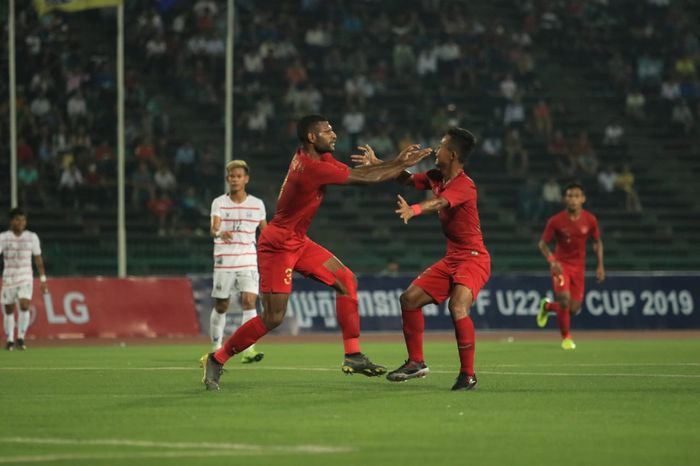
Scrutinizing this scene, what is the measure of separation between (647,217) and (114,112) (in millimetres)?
14829

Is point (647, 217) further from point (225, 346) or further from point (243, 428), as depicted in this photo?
point (243, 428)

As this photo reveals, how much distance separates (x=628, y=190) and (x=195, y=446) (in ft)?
102

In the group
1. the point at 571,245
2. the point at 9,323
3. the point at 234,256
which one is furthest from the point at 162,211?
the point at 234,256

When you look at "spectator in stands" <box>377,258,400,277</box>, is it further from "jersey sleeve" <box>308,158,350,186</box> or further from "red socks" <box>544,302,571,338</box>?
"jersey sleeve" <box>308,158,350,186</box>

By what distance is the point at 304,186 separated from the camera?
44.3 feet

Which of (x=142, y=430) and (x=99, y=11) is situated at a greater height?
(x=99, y=11)

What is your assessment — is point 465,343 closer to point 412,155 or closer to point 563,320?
point 412,155

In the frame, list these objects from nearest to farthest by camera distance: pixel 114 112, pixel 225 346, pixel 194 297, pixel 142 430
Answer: pixel 142 430
pixel 225 346
pixel 194 297
pixel 114 112

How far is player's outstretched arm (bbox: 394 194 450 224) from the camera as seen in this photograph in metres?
12.4

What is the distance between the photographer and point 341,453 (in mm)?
8742

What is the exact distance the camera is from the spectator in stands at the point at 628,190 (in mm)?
38688

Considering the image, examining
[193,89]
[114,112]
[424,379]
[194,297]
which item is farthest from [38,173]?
[424,379]

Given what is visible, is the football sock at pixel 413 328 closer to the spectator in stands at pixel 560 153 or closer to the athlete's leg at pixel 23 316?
the athlete's leg at pixel 23 316

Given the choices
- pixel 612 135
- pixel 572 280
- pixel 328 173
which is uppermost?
pixel 612 135
